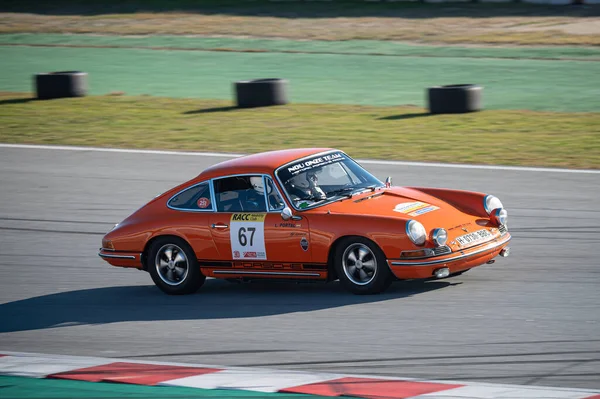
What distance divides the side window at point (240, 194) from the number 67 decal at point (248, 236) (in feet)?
0.35

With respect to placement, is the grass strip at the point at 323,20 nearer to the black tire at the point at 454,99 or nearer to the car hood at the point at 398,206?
the black tire at the point at 454,99

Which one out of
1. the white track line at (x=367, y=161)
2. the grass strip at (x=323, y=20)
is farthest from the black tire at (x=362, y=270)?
the grass strip at (x=323, y=20)

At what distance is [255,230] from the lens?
934 cm

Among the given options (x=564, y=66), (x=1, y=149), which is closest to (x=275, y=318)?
(x=1, y=149)

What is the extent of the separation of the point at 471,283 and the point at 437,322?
50.3 inches

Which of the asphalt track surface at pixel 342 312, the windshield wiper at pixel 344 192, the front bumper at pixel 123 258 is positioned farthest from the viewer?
the front bumper at pixel 123 258

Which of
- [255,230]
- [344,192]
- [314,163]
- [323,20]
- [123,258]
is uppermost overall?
[323,20]

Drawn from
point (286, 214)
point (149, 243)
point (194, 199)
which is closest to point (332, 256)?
point (286, 214)

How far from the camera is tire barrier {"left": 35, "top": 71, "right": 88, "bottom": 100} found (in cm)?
2203

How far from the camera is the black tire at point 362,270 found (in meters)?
8.80

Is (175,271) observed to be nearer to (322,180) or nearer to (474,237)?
(322,180)

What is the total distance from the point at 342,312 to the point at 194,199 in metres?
1.99

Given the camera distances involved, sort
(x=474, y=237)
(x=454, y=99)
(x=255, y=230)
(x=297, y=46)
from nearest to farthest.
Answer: (x=474, y=237), (x=255, y=230), (x=454, y=99), (x=297, y=46)

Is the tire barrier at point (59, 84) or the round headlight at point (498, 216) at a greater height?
the tire barrier at point (59, 84)
